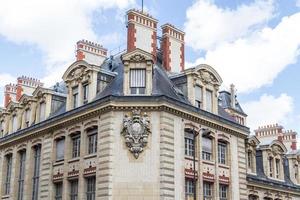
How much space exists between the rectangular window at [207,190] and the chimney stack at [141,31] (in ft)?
29.4

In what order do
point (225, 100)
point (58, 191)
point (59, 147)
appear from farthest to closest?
point (225, 100)
point (59, 147)
point (58, 191)

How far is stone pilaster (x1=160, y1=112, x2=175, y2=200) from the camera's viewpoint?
26906mm

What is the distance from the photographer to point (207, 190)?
100.0 feet

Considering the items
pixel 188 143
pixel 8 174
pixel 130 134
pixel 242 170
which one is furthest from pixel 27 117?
pixel 242 170

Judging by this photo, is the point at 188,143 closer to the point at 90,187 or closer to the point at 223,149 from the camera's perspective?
the point at 223,149

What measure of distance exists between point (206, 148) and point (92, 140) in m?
6.95

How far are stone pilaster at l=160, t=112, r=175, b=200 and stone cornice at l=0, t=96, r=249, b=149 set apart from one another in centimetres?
74

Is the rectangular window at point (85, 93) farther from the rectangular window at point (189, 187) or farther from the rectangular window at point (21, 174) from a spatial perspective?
the rectangular window at point (21, 174)

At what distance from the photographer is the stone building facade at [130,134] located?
89.8ft

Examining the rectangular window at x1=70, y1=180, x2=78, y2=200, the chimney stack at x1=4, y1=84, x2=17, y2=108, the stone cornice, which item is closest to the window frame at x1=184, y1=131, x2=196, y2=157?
the stone cornice

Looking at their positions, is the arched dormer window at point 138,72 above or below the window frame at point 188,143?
above

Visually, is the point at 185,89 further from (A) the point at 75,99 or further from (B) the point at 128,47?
(A) the point at 75,99

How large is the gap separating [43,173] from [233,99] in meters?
16.1

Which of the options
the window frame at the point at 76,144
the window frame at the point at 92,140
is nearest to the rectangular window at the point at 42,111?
the window frame at the point at 76,144
